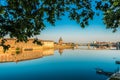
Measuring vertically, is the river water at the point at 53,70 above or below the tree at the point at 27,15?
below

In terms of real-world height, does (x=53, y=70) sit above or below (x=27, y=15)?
below

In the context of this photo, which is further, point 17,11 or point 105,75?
point 105,75

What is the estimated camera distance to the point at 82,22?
948 centimetres

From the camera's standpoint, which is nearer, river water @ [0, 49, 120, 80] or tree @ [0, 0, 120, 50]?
tree @ [0, 0, 120, 50]

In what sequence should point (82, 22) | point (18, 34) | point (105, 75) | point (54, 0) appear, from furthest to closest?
point (105, 75)
point (82, 22)
point (54, 0)
point (18, 34)

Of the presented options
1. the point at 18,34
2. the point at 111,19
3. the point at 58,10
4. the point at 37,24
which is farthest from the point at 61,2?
the point at 111,19

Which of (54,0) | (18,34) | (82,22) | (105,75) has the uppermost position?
(54,0)

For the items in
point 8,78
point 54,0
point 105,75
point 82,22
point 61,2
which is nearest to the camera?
point 54,0

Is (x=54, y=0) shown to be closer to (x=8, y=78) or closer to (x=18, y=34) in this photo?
(x=18, y=34)

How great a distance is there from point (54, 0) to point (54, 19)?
2.49 feet

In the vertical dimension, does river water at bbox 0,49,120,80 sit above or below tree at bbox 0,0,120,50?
below

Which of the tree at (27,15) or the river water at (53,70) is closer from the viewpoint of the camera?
the tree at (27,15)

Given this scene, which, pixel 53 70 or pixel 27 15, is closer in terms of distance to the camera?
pixel 27 15

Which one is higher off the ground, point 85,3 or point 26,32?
point 85,3
